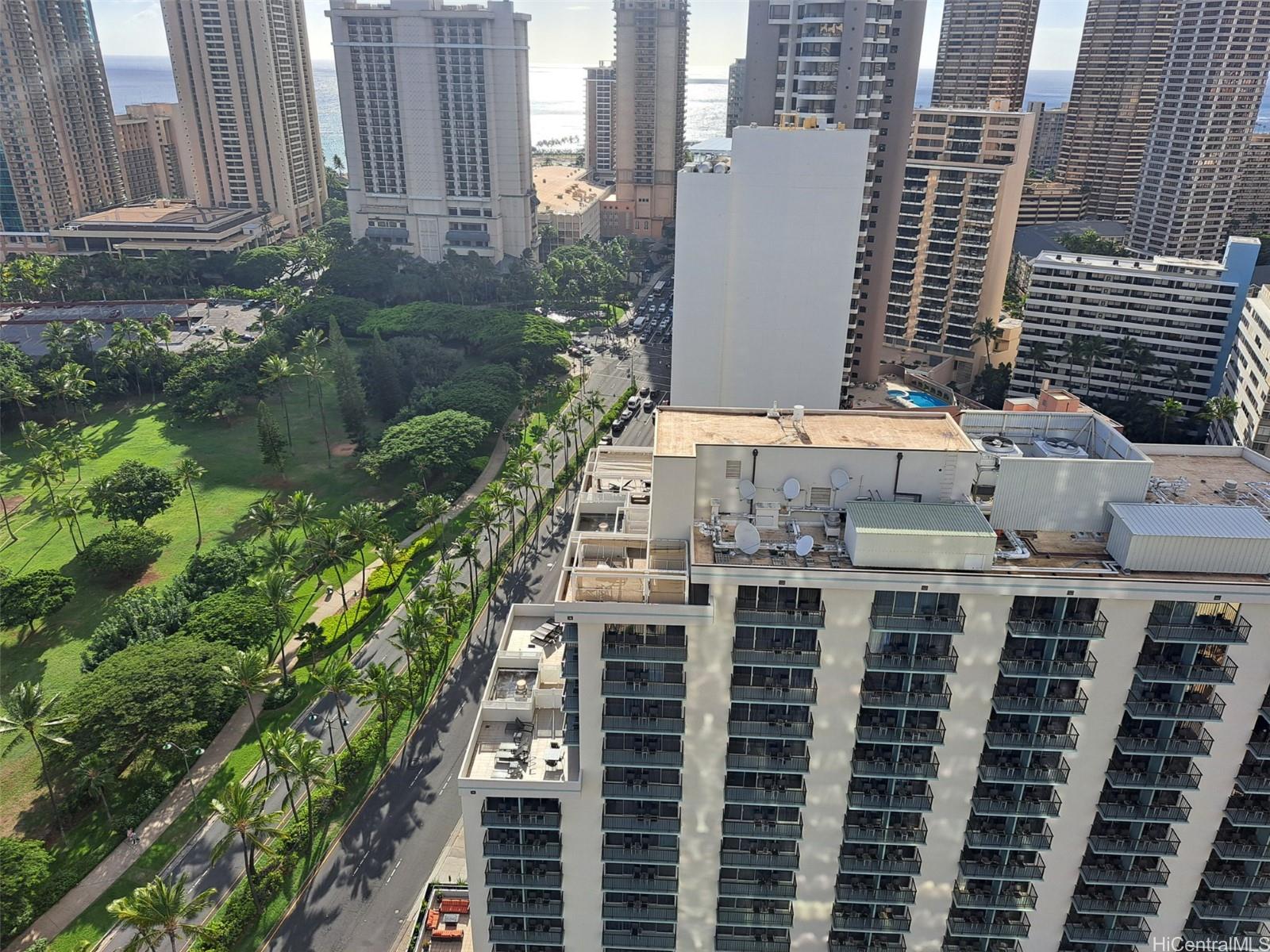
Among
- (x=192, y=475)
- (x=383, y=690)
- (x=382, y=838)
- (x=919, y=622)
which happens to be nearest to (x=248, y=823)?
(x=382, y=838)

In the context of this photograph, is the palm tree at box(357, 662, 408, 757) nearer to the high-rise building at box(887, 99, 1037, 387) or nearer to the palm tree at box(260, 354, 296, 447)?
the palm tree at box(260, 354, 296, 447)

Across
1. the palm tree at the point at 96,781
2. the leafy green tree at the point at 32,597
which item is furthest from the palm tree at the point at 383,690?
the leafy green tree at the point at 32,597

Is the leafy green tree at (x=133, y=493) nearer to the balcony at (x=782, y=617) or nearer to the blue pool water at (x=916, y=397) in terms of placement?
the balcony at (x=782, y=617)

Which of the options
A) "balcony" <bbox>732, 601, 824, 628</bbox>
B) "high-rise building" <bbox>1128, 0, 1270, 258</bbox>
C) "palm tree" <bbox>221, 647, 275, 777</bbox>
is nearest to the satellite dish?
"balcony" <bbox>732, 601, 824, 628</bbox>

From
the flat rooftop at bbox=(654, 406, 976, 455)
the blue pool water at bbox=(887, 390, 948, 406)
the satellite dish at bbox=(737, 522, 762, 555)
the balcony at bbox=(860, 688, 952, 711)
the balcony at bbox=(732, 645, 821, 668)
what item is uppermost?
the flat rooftop at bbox=(654, 406, 976, 455)

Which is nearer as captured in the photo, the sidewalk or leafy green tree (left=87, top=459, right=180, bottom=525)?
the sidewalk

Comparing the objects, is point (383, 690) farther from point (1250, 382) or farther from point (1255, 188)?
point (1255, 188)

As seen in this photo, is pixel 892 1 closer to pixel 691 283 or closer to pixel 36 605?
pixel 691 283
